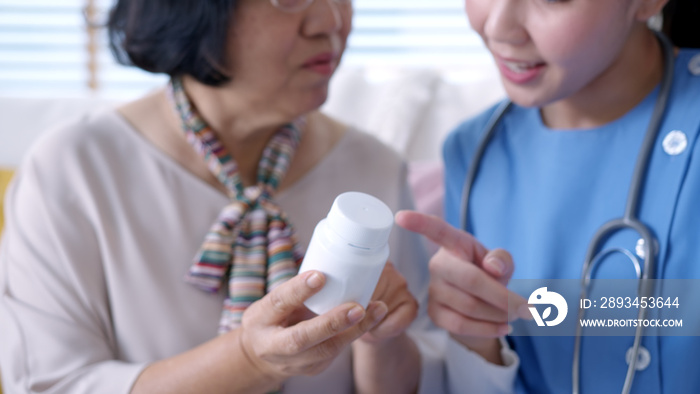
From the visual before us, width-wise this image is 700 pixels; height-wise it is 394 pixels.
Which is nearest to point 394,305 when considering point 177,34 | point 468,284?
point 468,284

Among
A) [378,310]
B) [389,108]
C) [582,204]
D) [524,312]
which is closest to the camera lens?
[378,310]

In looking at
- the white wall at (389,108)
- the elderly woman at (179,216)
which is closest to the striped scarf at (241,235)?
the elderly woman at (179,216)

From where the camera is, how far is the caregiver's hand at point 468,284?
826mm

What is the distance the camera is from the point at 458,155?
3.74 feet

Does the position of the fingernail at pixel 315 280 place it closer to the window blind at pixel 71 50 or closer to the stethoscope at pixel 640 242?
the stethoscope at pixel 640 242

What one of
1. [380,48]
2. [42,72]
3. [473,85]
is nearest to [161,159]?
[473,85]

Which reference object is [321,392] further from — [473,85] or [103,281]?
[473,85]

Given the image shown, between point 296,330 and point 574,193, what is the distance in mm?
464

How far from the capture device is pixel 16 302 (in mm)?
982

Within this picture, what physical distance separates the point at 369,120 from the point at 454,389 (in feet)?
2.67

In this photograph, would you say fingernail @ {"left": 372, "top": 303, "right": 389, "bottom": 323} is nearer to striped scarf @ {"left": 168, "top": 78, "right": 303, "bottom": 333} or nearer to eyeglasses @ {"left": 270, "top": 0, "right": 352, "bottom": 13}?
striped scarf @ {"left": 168, "top": 78, "right": 303, "bottom": 333}

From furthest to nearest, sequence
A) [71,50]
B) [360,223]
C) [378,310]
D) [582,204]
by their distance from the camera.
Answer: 1. [71,50]
2. [582,204]
3. [378,310]
4. [360,223]

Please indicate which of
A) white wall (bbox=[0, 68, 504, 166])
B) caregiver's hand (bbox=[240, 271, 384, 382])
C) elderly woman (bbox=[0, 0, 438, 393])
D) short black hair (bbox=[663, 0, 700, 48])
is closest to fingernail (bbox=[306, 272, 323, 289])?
caregiver's hand (bbox=[240, 271, 384, 382])

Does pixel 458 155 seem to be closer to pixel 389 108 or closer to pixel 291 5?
pixel 291 5
